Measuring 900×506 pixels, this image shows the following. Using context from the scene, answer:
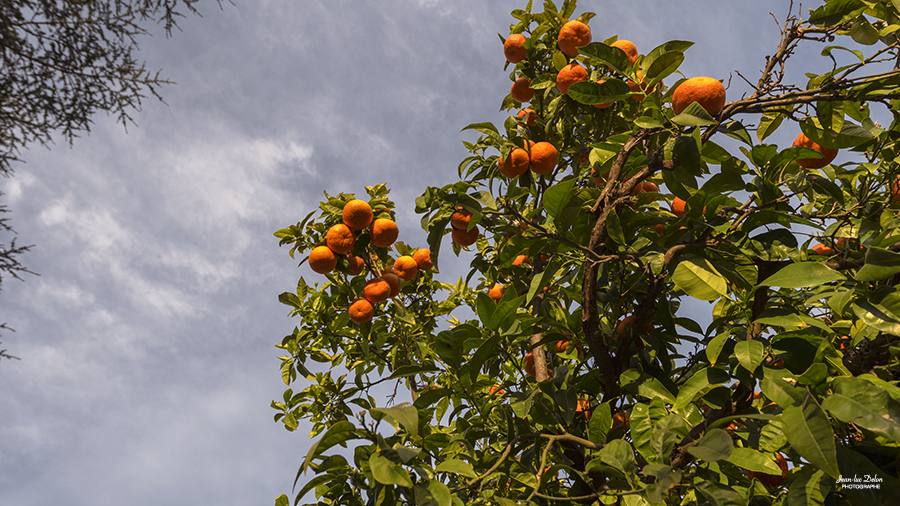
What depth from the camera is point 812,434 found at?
2.11 feet

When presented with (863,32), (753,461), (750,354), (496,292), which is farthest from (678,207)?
(496,292)

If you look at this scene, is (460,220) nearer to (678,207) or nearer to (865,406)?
(678,207)

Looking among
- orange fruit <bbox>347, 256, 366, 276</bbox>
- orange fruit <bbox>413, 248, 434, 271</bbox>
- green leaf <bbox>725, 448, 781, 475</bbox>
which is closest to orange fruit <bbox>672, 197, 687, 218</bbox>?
green leaf <bbox>725, 448, 781, 475</bbox>

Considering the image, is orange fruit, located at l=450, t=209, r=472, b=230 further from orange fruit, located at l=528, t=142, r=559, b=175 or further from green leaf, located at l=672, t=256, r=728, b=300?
green leaf, located at l=672, t=256, r=728, b=300

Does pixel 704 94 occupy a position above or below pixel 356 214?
below

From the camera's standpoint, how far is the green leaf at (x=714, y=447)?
2.21 feet

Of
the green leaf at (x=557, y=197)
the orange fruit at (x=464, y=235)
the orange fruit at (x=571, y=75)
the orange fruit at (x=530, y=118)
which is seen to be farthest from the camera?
the orange fruit at (x=530, y=118)

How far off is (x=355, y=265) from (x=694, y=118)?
1.65 m

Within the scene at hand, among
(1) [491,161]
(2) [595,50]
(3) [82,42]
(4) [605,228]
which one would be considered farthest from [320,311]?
(3) [82,42]

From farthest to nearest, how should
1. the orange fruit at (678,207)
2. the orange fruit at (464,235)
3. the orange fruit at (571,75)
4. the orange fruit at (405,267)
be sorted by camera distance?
1. the orange fruit at (405,267)
2. the orange fruit at (464,235)
3. the orange fruit at (571,75)
4. the orange fruit at (678,207)

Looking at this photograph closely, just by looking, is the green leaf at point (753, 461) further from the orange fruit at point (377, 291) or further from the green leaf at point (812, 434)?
the orange fruit at point (377, 291)

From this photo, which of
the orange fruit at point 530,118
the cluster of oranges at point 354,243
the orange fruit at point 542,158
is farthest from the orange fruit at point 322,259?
the orange fruit at point 530,118

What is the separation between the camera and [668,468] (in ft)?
2.37

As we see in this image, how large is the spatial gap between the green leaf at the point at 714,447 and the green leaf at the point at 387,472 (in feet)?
1.43
